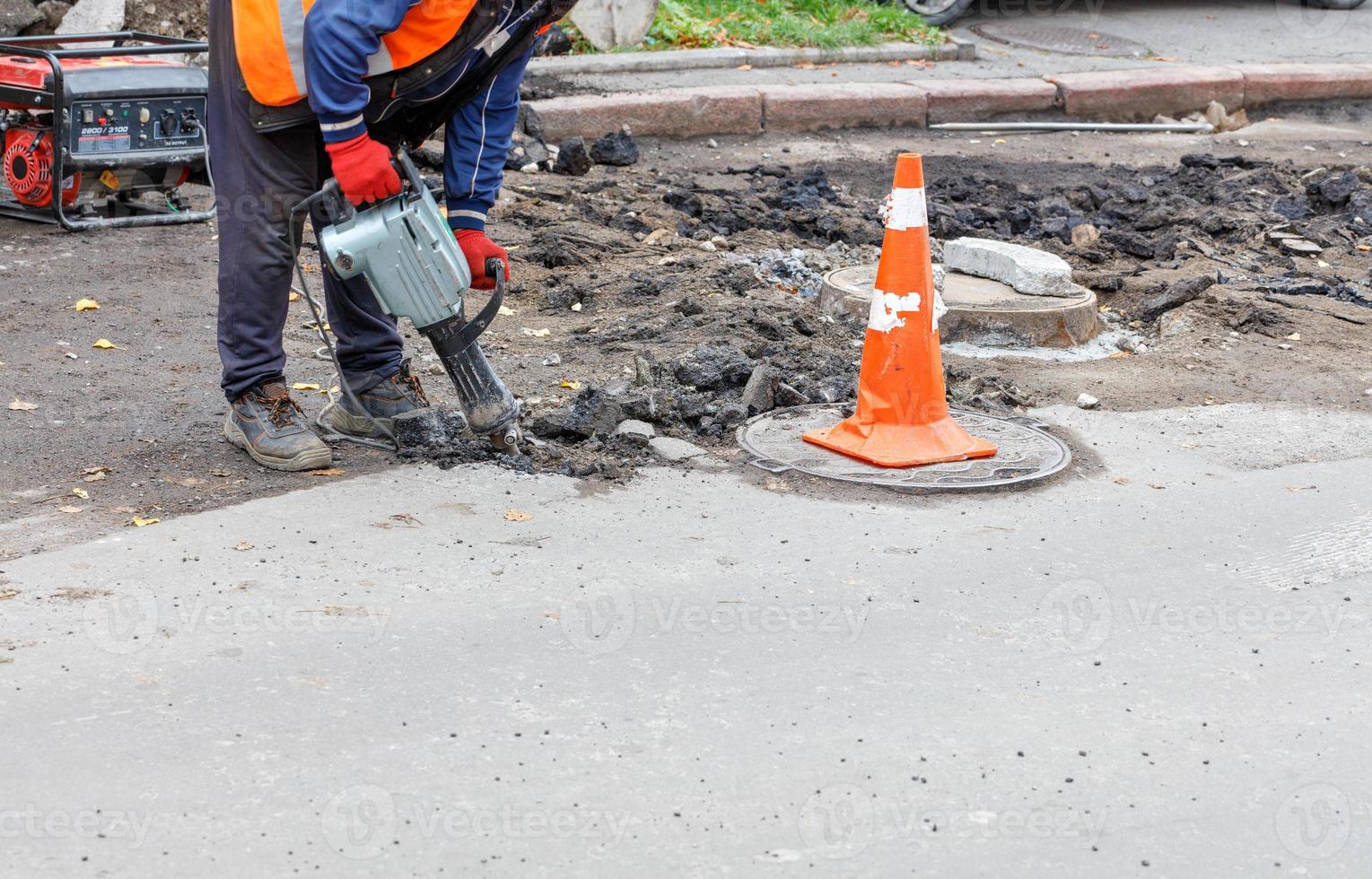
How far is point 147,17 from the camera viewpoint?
908 centimetres

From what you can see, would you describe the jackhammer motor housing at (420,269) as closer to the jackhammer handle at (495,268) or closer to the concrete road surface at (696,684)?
the jackhammer handle at (495,268)

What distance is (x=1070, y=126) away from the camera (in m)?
10.7

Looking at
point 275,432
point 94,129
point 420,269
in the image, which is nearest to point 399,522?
point 275,432

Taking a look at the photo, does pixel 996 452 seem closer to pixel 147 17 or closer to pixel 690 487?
pixel 690 487

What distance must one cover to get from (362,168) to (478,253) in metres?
0.57

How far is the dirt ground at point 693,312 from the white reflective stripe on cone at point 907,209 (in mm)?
786

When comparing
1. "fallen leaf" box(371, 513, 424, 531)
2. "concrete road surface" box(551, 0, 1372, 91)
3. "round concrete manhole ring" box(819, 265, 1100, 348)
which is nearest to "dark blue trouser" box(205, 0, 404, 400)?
"fallen leaf" box(371, 513, 424, 531)

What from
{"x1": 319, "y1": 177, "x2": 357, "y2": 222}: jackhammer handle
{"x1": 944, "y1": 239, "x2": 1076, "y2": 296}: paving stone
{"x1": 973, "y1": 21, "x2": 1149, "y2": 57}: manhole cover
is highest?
{"x1": 973, "y1": 21, "x2": 1149, "y2": 57}: manhole cover

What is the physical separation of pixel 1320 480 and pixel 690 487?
6.38ft

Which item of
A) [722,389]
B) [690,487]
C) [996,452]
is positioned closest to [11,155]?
[722,389]

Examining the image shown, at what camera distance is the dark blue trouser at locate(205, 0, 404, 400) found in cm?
413

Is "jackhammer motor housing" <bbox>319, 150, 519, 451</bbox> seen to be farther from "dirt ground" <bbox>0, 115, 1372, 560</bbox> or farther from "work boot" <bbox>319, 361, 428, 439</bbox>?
"work boot" <bbox>319, 361, 428, 439</bbox>

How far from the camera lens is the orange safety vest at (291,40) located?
12.8 ft

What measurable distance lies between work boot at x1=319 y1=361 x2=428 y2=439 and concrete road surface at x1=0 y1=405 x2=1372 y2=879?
46cm
